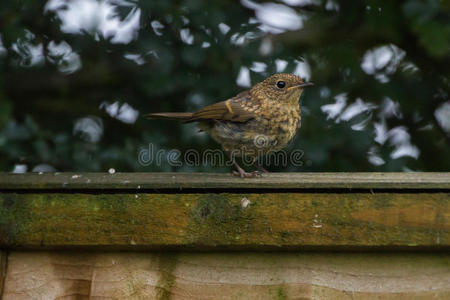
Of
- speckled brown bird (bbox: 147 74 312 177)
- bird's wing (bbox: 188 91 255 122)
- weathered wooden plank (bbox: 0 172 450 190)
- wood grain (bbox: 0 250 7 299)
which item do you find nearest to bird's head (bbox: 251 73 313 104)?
speckled brown bird (bbox: 147 74 312 177)

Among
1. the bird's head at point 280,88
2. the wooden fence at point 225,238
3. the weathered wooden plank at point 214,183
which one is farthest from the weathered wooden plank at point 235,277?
the bird's head at point 280,88

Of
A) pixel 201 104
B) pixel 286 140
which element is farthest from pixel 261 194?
pixel 201 104

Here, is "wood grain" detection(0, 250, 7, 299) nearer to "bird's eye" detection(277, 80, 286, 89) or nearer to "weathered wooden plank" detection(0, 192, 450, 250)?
"weathered wooden plank" detection(0, 192, 450, 250)

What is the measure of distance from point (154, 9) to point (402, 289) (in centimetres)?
188

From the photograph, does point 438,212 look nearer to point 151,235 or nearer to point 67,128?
point 151,235

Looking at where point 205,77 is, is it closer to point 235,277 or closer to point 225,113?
point 225,113

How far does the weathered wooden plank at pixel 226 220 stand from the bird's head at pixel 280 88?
61.6 inches

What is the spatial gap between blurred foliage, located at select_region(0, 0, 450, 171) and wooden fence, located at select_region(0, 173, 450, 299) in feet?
4.75

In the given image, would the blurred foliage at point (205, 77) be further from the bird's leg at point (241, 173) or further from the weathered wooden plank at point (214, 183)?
the weathered wooden plank at point (214, 183)

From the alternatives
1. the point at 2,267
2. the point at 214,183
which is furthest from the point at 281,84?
the point at 2,267

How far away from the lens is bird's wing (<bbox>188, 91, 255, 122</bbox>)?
2.83 meters

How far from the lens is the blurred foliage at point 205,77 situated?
295 centimetres

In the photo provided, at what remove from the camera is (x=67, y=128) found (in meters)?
3.43

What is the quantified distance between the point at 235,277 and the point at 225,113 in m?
1.41
